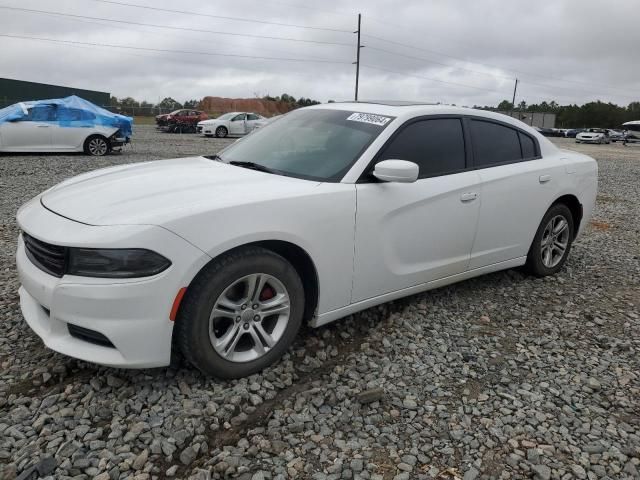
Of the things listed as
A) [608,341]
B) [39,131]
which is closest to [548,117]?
[39,131]

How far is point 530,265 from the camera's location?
465 cm

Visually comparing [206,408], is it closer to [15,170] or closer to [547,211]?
[547,211]

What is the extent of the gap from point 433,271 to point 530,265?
1.51m

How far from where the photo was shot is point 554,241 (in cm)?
478

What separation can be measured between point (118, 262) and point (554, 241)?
13.0 ft

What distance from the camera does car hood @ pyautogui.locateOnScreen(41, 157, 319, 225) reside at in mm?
2529

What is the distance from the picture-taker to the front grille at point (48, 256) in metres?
2.46

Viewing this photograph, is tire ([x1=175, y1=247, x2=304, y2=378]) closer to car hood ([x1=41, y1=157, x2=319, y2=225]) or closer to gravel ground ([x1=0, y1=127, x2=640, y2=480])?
gravel ground ([x1=0, y1=127, x2=640, y2=480])

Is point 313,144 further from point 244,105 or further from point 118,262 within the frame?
point 244,105

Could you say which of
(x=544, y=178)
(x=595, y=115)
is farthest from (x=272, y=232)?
(x=595, y=115)

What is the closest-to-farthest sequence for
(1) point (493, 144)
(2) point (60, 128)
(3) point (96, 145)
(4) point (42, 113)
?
(1) point (493, 144) < (4) point (42, 113) < (2) point (60, 128) < (3) point (96, 145)

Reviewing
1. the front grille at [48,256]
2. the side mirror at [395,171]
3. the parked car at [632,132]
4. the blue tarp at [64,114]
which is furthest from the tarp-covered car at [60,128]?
the parked car at [632,132]

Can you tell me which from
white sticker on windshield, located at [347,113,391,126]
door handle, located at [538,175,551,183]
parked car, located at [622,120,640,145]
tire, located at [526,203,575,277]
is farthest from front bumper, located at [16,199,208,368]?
parked car, located at [622,120,640,145]

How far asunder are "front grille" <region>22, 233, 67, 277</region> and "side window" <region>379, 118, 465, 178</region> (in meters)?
1.94
